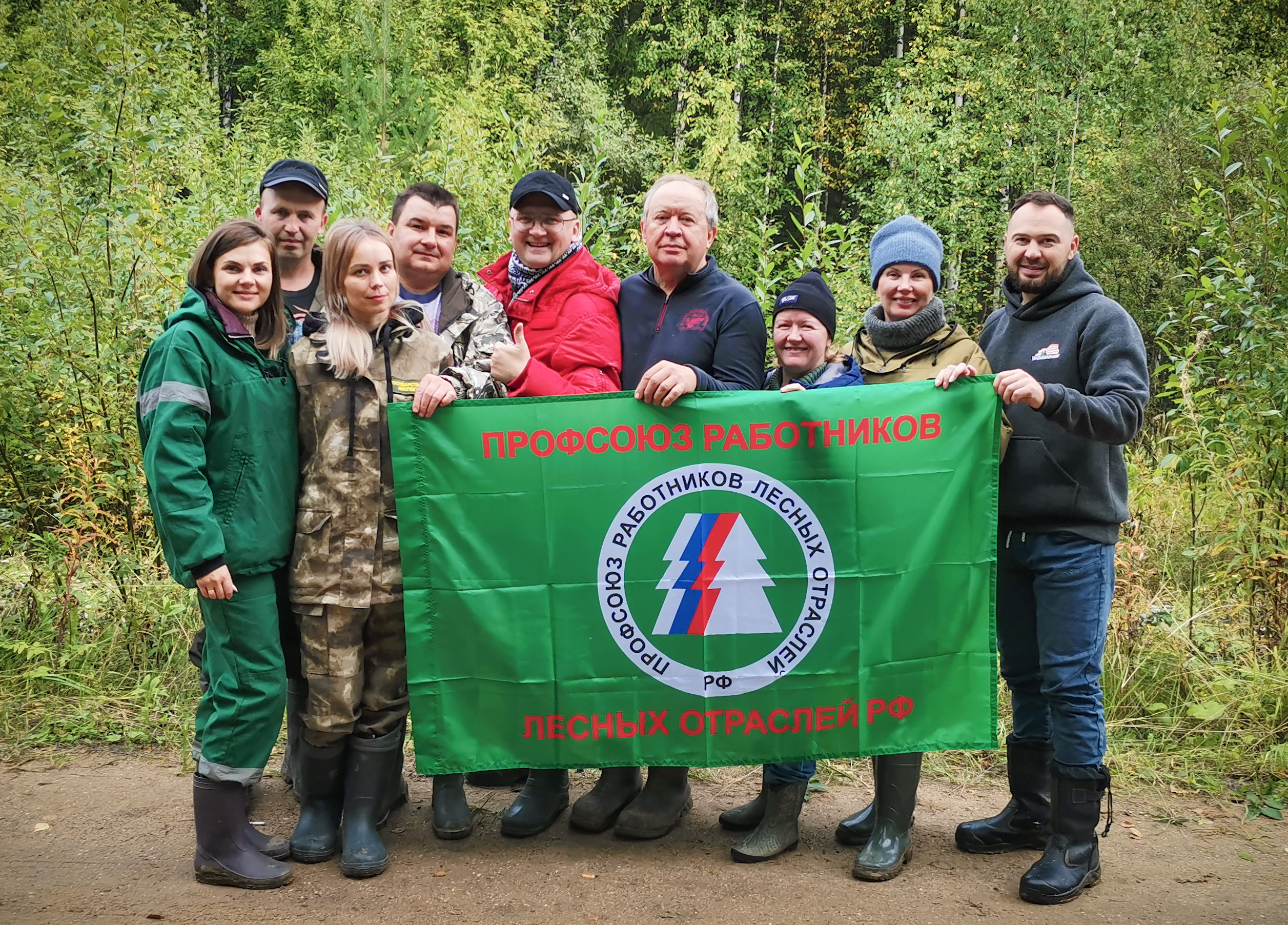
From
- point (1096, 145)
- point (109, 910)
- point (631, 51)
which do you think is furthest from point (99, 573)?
point (631, 51)

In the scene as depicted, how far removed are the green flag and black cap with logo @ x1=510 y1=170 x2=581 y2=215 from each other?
2.63 feet

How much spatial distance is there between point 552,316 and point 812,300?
992 mm

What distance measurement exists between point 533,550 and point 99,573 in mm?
3377

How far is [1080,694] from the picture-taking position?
3.51 meters

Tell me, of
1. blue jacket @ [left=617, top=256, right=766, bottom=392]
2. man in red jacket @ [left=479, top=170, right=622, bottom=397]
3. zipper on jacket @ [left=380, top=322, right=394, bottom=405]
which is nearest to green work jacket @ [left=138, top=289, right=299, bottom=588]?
zipper on jacket @ [left=380, top=322, right=394, bottom=405]

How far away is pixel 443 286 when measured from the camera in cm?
400

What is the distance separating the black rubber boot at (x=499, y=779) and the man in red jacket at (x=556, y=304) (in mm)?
1779

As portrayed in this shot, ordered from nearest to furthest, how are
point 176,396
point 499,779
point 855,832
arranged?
point 176,396
point 855,832
point 499,779

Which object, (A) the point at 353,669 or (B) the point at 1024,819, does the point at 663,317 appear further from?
(B) the point at 1024,819

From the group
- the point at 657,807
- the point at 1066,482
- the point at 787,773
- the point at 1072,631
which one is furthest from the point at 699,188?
the point at 657,807

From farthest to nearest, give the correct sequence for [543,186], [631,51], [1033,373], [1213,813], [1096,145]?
[631,51]
[1096,145]
[1213,813]
[543,186]
[1033,373]

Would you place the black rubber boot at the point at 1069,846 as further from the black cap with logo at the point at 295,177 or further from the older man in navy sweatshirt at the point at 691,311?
the black cap with logo at the point at 295,177

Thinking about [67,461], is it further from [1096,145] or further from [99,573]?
[1096,145]

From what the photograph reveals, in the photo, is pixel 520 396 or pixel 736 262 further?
pixel 736 262
